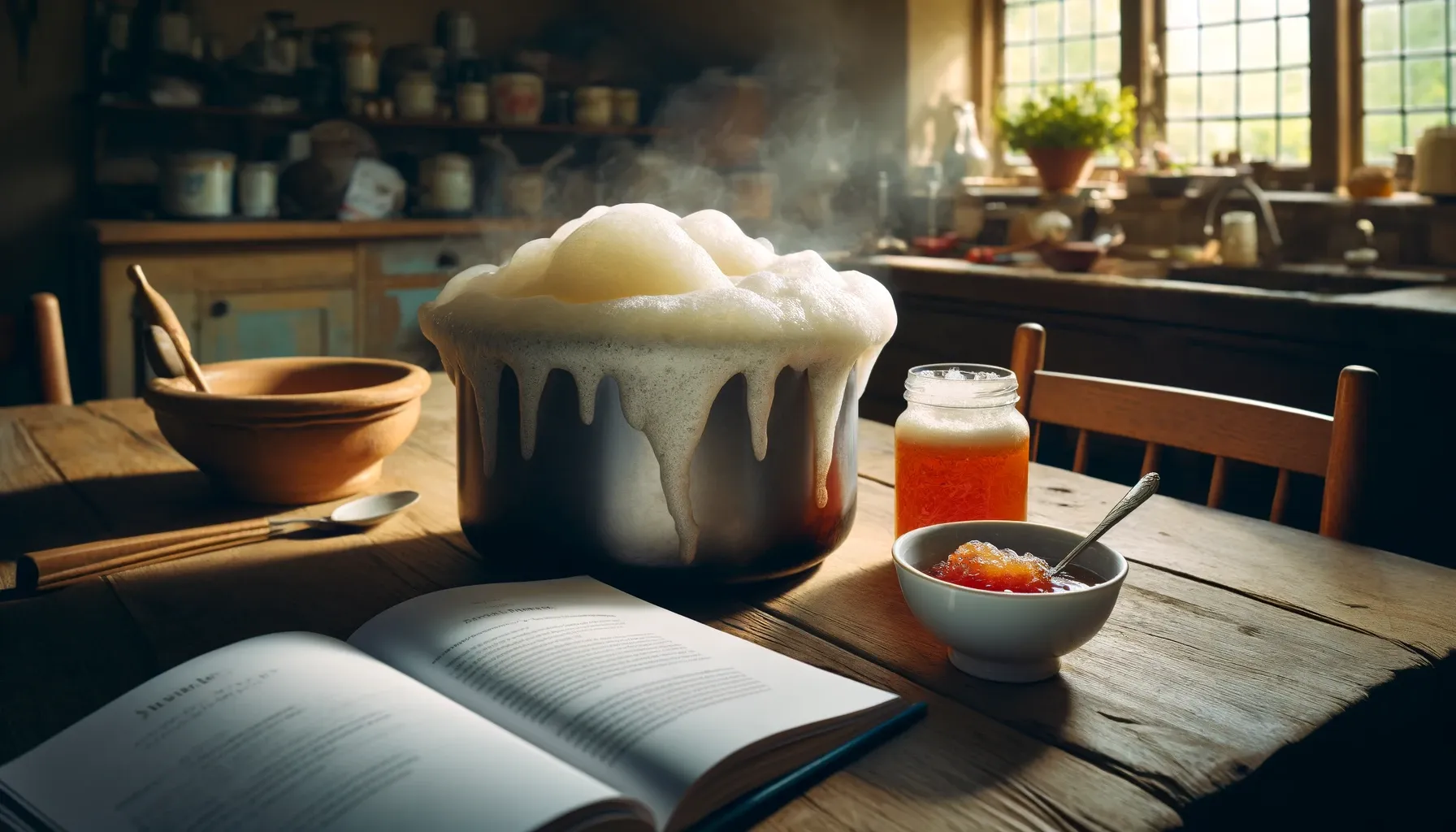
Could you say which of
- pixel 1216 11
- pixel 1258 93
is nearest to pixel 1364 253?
pixel 1258 93

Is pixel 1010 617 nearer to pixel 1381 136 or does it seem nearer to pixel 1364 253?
pixel 1364 253

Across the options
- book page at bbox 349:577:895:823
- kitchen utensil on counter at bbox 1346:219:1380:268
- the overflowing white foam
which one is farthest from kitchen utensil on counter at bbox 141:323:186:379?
kitchen utensil on counter at bbox 1346:219:1380:268

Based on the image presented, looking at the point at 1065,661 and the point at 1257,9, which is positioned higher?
the point at 1257,9

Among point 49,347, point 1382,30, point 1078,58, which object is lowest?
point 49,347

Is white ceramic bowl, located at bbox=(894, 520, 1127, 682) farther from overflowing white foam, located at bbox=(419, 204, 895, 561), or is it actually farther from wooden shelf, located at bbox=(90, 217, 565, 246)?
wooden shelf, located at bbox=(90, 217, 565, 246)

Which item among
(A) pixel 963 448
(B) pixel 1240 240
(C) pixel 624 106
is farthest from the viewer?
(C) pixel 624 106

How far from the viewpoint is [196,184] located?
133 inches

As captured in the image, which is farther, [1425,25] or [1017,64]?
[1017,64]

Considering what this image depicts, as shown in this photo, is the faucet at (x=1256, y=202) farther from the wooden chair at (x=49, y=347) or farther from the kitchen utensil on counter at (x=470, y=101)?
the wooden chair at (x=49, y=347)

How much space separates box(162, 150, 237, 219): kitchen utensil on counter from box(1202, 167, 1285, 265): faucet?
2.83 metres

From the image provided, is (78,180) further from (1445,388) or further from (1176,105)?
(1445,388)

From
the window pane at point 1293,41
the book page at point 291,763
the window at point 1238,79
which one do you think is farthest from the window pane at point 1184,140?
the book page at point 291,763

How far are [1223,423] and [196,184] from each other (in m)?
3.08

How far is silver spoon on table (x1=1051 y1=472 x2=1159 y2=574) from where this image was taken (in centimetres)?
76
